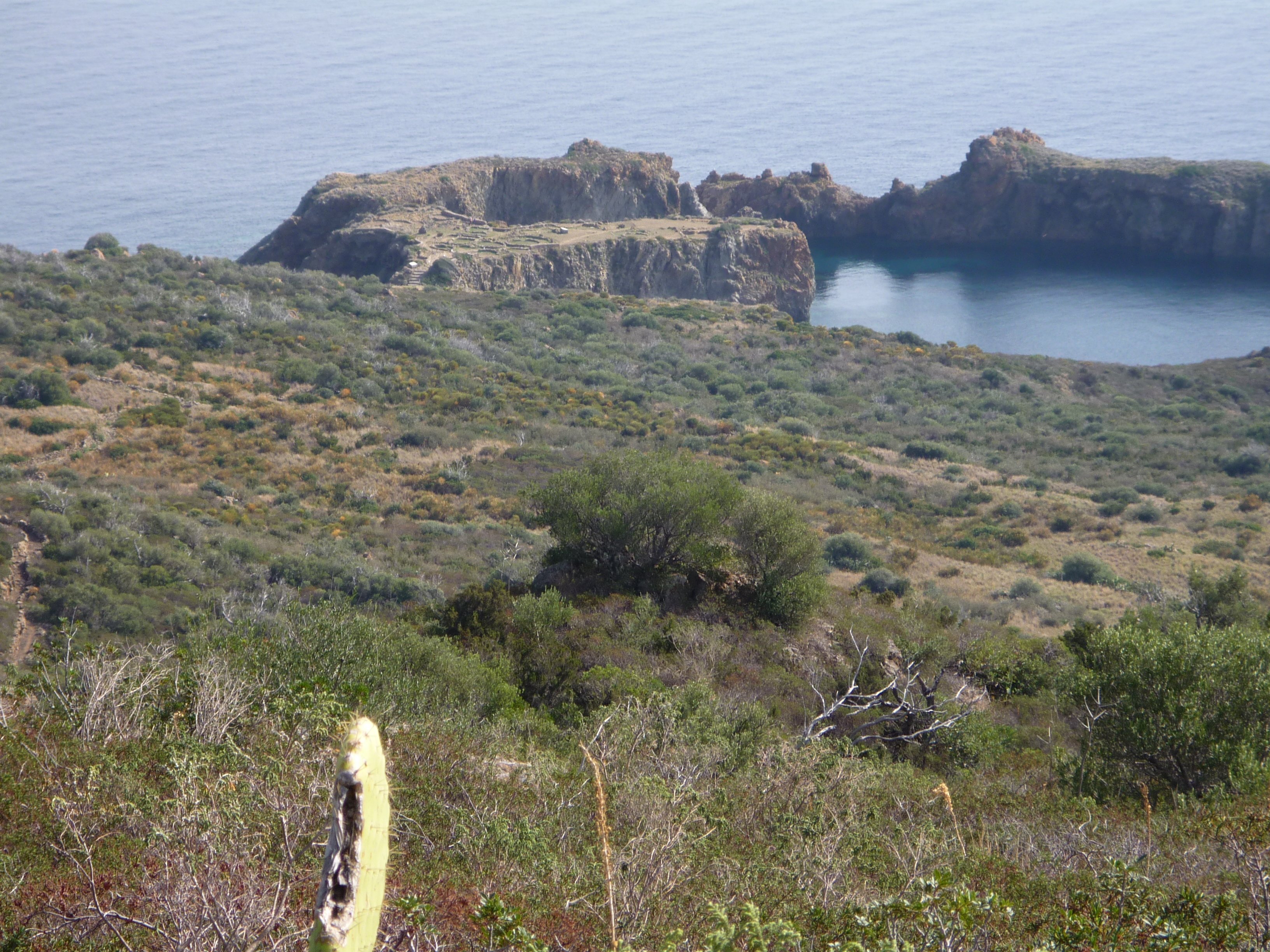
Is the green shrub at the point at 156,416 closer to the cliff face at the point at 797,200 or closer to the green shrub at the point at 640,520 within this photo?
the green shrub at the point at 640,520

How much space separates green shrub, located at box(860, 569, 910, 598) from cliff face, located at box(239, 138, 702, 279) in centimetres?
4441

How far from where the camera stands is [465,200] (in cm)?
7119

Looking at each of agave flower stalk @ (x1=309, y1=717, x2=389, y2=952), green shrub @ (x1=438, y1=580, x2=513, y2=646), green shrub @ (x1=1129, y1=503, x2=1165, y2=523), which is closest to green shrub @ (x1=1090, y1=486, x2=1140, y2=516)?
green shrub @ (x1=1129, y1=503, x2=1165, y2=523)

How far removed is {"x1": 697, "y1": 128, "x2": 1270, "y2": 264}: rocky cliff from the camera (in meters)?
77.7

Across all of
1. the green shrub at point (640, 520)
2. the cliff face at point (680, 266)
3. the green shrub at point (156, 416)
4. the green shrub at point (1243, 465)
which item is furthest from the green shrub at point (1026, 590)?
the cliff face at point (680, 266)

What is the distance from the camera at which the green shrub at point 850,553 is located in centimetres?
2481

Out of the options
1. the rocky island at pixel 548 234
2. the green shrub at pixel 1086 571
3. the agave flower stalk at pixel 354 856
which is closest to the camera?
the agave flower stalk at pixel 354 856

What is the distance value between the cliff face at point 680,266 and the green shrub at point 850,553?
40.0 metres

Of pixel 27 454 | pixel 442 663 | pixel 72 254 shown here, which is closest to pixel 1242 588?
pixel 442 663

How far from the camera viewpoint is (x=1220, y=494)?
3369 cm

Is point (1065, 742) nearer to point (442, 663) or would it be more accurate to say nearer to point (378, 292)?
point (442, 663)

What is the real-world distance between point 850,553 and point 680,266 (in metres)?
46.7

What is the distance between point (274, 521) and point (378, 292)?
99.6 feet

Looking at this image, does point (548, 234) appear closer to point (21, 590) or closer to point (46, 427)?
point (46, 427)
